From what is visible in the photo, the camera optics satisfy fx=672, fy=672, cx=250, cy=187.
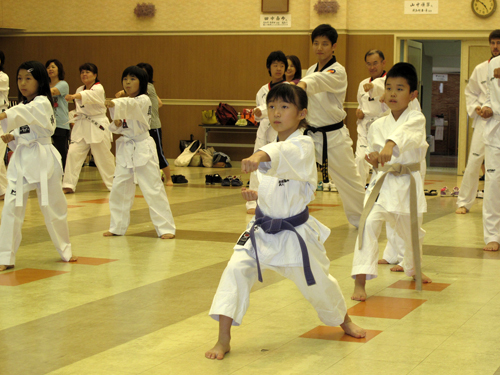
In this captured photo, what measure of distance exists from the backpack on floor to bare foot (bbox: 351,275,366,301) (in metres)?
9.80

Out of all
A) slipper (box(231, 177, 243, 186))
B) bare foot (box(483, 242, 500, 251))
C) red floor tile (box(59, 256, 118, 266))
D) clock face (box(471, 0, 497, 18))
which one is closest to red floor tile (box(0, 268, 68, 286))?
red floor tile (box(59, 256, 118, 266))

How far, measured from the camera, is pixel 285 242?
2.74m

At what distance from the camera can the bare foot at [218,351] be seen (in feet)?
8.63

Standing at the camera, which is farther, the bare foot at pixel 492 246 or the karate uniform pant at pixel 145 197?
the karate uniform pant at pixel 145 197

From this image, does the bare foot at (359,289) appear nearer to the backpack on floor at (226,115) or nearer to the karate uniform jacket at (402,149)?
the karate uniform jacket at (402,149)

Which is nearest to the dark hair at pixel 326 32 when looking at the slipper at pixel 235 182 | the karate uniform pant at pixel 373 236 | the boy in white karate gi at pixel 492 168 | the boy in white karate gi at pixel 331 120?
the boy in white karate gi at pixel 331 120

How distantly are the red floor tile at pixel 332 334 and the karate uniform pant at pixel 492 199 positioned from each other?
2.44m

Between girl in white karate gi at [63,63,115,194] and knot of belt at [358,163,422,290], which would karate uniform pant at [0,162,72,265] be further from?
girl in white karate gi at [63,63,115,194]

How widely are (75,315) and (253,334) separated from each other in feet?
2.94

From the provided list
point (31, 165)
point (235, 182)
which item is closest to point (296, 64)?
point (235, 182)

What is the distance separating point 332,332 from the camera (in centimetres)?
300

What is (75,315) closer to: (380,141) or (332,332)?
(332,332)

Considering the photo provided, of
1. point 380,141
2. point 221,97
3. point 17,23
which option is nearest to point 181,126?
point 221,97

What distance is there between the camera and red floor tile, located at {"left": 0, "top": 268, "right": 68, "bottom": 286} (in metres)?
3.93
